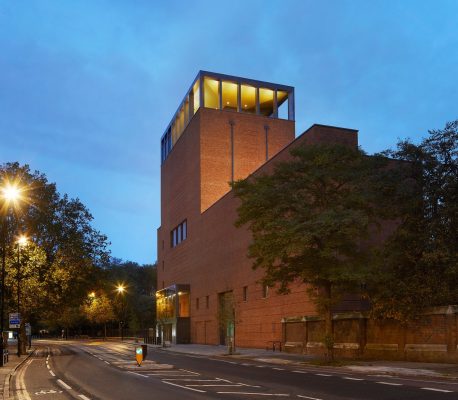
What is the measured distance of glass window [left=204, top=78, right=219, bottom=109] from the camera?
7416 cm

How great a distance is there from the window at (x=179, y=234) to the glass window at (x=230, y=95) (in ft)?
54.3

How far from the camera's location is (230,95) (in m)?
76.6

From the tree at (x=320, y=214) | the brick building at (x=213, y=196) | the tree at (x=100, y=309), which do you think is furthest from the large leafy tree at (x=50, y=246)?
the tree at (x=100, y=309)

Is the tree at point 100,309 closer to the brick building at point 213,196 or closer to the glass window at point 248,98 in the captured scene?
the brick building at point 213,196

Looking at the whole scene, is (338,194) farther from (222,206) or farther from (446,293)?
(222,206)

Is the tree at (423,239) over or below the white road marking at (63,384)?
over

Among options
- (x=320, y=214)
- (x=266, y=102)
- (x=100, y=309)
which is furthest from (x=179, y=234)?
(x=320, y=214)

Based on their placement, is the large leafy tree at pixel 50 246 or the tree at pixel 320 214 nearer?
the tree at pixel 320 214

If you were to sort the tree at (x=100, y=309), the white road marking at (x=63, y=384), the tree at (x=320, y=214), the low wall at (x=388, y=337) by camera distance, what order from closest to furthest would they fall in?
1. the white road marking at (x=63, y=384)
2. the low wall at (x=388, y=337)
3. the tree at (x=320, y=214)
4. the tree at (x=100, y=309)

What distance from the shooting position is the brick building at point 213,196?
193 ft

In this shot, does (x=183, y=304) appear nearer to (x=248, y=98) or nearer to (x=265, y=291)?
(x=248, y=98)

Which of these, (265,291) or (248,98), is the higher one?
(248,98)

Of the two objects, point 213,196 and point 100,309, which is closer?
point 213,196

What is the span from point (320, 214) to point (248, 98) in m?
48.8
